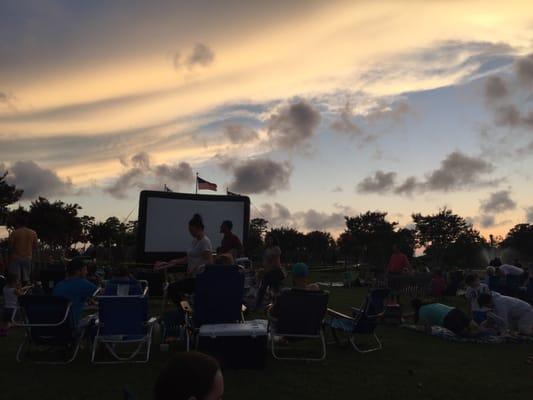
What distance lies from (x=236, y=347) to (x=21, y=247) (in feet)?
21.0

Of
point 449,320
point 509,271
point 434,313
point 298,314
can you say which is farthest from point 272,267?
point 509,271

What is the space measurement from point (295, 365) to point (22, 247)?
6780mm

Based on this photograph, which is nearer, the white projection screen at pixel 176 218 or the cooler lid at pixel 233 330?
the cooler lid at pixel 233 330

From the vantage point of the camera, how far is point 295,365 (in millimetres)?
6758

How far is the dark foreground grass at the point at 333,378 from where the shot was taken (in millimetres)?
5363

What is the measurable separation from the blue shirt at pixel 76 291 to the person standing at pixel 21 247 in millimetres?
4256

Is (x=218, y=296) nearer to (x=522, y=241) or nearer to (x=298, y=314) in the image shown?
(x=298, y=314)

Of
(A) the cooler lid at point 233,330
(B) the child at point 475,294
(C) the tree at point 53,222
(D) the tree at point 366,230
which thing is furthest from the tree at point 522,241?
(A) the cooler lid at point 233,330

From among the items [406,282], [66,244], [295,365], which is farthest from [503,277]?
[66,244]

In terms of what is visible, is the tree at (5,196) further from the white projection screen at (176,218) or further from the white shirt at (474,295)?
the white shirt at (474,295)

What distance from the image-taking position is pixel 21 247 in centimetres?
1109

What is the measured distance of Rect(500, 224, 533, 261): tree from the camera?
225 ft

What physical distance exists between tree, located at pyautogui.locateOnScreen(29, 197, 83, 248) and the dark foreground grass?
55.5 m

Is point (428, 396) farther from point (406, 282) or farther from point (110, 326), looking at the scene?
point (406, 282)
